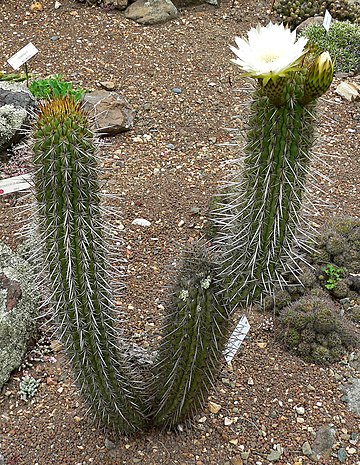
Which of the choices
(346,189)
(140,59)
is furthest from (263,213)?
(140,59)

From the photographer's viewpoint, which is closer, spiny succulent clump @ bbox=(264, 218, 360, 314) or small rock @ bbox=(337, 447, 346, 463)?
small rock @ bbox=(337, 447, 346, 463)

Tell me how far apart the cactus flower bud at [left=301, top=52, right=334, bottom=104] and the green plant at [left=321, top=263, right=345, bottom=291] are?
1.89 metres

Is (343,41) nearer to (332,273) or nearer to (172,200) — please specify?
(172,200)

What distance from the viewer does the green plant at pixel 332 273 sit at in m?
3.37

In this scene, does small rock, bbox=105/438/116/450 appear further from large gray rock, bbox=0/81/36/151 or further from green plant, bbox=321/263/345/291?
large gray rock, bbox=0/81/36/151

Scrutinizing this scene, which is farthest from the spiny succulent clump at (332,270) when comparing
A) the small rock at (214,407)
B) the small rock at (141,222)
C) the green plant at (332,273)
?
the small rock at (141,222)

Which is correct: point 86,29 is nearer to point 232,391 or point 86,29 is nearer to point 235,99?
point 235,99

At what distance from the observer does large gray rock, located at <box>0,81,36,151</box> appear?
4.25m

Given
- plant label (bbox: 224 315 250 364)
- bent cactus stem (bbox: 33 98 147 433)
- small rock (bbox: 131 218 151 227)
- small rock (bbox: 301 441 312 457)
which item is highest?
bent cactus stem (bbox: 33 98 147 433)

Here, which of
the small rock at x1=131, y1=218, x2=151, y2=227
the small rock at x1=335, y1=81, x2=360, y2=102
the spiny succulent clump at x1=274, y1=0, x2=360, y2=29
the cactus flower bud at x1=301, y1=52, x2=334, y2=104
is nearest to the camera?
the cactus flower bud at x1=301, y1=52, x2=334, y2=104

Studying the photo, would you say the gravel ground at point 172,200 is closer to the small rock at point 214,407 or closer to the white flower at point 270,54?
the small rock at point 214,407

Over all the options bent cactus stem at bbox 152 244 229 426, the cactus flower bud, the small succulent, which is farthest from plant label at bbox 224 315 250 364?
the cactus flower bud

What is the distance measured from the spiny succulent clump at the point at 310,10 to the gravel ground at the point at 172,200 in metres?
0.24

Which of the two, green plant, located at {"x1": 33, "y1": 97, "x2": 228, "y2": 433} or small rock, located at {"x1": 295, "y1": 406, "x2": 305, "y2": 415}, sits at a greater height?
green plant, located at {"x1": 33, "y1": 97, "x2": 228, "y2": 433}
